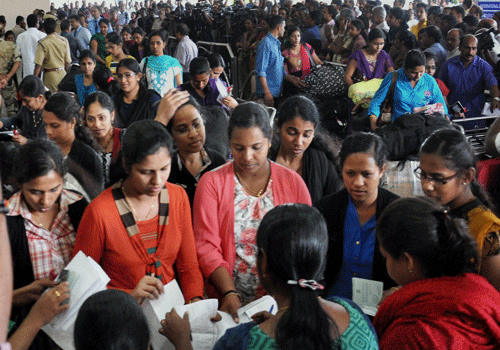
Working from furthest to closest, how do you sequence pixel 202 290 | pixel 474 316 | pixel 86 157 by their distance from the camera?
pixel 86 157
pixel 202 290
pixel 474 316

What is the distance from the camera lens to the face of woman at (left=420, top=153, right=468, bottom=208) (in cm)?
228

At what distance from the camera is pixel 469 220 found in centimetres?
212

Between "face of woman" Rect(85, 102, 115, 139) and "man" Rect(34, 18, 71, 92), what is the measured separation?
4502 millimetres

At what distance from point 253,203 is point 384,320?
0.83m

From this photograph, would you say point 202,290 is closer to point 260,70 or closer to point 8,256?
point 8,256

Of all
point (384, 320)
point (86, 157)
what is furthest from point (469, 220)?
point (86, 157)

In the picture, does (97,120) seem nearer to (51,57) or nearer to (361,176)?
(361,176)

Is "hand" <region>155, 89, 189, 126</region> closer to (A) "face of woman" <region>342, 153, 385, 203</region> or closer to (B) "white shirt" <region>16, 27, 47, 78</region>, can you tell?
(A) "face of woman" <region>342, 153, 385, 203</region>

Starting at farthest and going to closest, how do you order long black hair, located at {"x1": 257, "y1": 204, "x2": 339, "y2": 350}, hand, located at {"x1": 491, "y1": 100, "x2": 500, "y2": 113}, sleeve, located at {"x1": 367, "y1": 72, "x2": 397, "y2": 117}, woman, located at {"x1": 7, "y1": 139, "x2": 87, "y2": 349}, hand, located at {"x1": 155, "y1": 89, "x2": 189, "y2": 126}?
hand, located at {"x1": 491, "y1": 100, "x2": 500, "y2": 113}, sleeve, located at {"x1": 367, "y1": 72, "x2": 397, "y2": 117}, hand, located at {"x1": 155, "y1": 89, "x2": 189, "y2": 126}, woman, located at {"x1": 7, "y1": 139, "x2": 87, "y2": 349}, long black hair, located at {"x1": 257, "y1": 204, "x2": 339, "y2": 350}

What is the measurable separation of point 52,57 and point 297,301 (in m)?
7.18

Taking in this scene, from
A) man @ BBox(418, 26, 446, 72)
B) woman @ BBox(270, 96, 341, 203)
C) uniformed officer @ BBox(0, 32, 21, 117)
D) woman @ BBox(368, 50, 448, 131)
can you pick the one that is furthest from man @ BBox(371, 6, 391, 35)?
woman @ BBox(270, 96, 341, 203)

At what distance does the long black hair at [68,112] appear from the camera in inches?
133

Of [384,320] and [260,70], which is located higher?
[260,70]

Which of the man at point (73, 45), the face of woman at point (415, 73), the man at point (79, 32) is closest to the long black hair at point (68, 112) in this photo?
the face of woman at point (415, 73)
